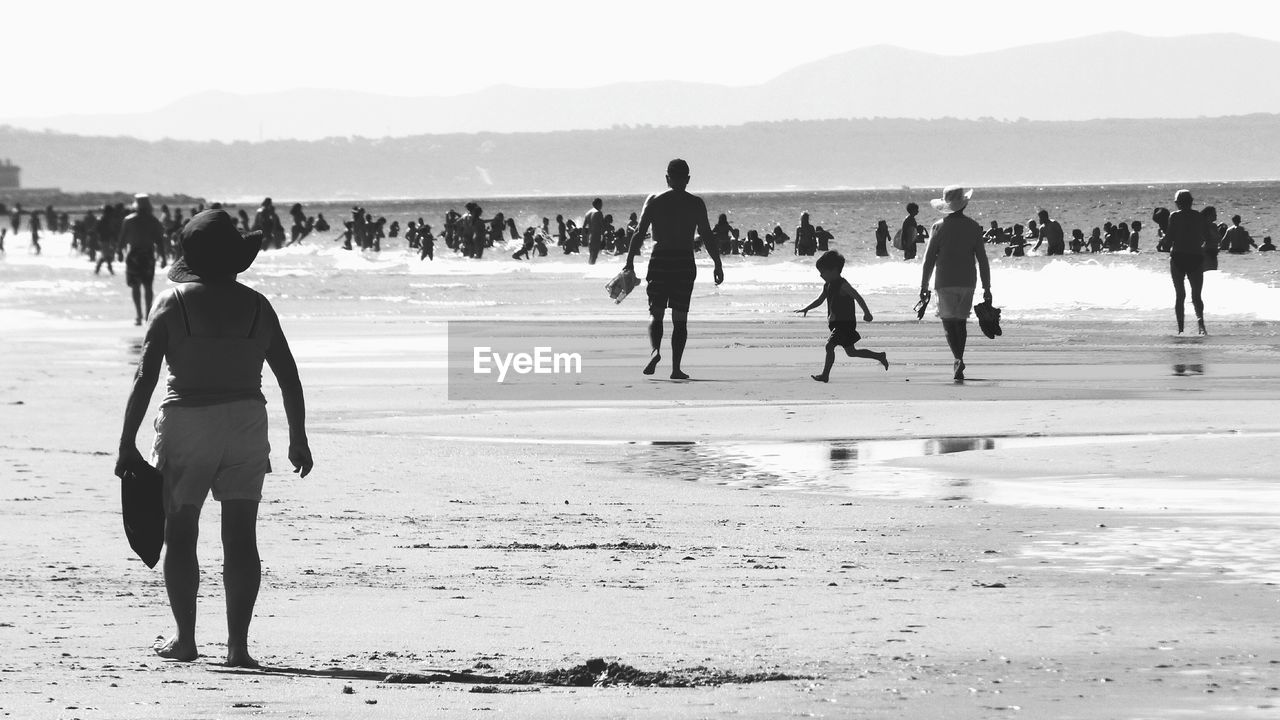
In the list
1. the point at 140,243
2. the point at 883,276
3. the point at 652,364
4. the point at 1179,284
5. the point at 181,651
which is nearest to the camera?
the point at 181,651

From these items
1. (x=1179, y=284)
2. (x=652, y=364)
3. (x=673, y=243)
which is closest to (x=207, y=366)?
(x=673, y=243)

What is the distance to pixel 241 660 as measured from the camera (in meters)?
5.88

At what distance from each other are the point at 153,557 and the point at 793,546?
9.55ft

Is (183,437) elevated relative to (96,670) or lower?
elevated

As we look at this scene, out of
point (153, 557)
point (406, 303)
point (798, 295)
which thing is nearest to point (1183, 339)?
point (798, 295)

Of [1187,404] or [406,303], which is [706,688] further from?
[406,303]

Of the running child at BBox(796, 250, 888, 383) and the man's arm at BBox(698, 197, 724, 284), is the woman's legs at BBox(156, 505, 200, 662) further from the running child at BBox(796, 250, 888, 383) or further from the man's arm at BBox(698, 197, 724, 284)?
the running child at BBox(796, 250, 888, 383)

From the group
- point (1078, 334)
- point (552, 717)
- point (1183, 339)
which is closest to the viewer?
point (552, 717)

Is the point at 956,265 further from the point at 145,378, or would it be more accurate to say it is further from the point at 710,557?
the point at 145,378

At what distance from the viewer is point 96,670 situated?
5.78m

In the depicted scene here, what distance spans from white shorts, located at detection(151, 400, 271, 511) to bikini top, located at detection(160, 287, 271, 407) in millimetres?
31

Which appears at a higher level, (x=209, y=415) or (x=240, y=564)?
(x=209, y=415)

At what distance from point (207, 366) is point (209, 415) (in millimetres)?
149

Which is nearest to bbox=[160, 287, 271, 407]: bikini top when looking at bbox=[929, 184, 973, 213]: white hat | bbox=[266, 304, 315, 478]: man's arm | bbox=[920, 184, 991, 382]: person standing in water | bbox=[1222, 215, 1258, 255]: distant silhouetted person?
bbox=[266, 304, 315, 478]: man's arm
